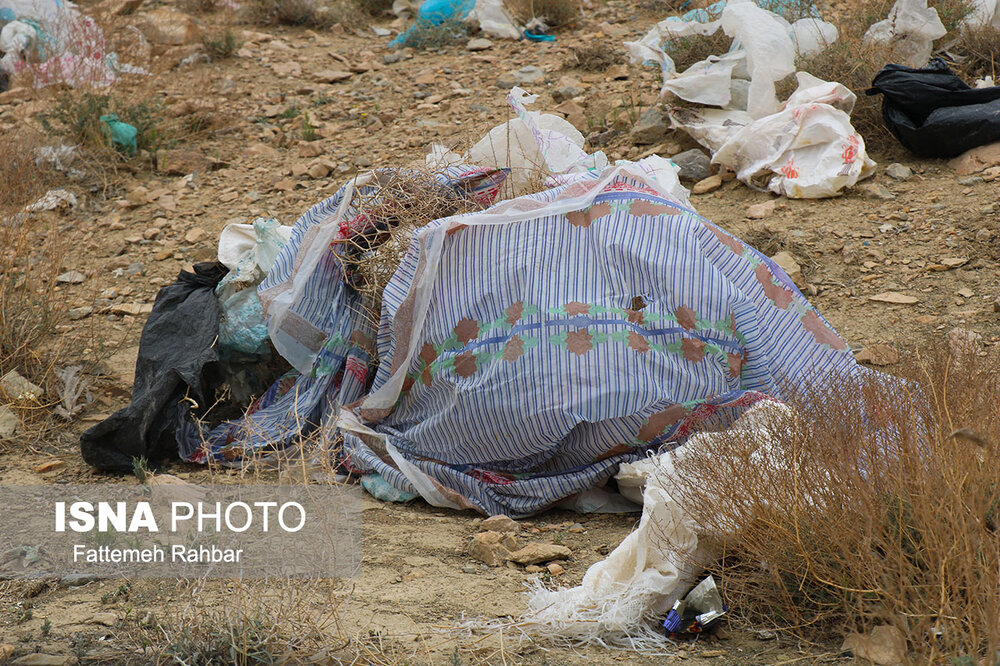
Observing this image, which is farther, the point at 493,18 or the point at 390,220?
the point at 493,18

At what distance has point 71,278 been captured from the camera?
452cm

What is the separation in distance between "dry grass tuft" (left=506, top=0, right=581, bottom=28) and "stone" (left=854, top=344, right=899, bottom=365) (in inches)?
172

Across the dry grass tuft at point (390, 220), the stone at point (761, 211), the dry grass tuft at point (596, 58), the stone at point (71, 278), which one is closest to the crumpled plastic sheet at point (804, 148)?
the stone at point (761, 211)

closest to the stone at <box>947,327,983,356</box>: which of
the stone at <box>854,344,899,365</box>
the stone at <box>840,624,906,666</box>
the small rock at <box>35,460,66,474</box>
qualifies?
the stone at <box>854,344,899,365</box>

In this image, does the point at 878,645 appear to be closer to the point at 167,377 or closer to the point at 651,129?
the point at 167,377

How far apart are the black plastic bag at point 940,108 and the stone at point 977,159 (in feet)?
0.10

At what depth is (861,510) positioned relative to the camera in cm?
169

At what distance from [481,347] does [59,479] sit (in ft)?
4.48

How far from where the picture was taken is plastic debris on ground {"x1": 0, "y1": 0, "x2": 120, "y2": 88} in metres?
6.44

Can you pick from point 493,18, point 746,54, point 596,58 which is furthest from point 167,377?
point 493,18

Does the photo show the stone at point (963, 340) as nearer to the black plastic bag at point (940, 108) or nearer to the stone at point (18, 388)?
the black plastic bag at point (940, 108)

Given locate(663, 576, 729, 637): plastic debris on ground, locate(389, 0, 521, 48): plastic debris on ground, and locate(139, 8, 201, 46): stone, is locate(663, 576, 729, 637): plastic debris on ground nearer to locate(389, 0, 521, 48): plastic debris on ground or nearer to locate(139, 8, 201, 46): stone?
locate(389, 0, 521, 48): plastic debris on ground

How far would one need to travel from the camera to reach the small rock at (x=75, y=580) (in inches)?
83.9

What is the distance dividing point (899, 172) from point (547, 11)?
340cm
